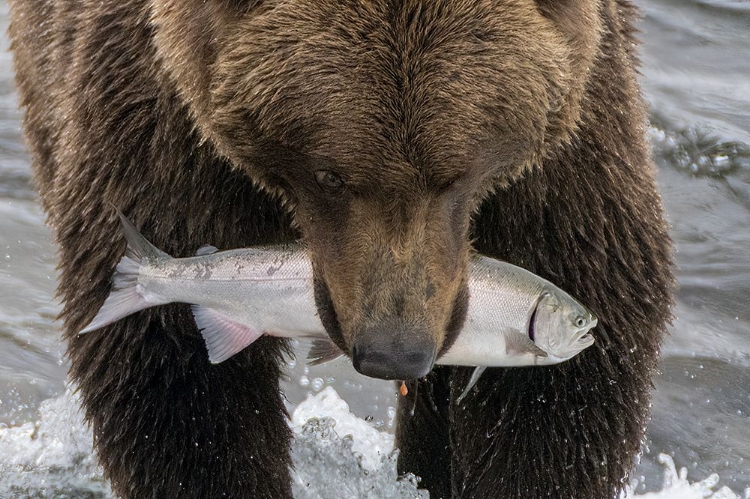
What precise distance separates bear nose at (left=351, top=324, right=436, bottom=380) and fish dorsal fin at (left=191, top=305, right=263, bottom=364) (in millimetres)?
632

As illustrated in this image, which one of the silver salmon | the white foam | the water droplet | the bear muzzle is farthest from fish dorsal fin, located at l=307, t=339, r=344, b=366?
the water droplet

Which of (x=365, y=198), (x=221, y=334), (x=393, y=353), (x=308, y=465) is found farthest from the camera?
(x=308, y=465)

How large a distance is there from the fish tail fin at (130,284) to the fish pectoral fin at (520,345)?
1.09 m

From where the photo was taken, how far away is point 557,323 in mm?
3623

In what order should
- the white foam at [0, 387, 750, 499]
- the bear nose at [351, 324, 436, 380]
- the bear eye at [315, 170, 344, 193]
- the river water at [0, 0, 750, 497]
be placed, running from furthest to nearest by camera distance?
1. the river water at [0, 0, 750, 497]
2. the white foam at [0, 387, 750, 499]
3. the bear eye at [315, 170, 344, 193]
4. the bear nose at [351, 324, 436, 380]

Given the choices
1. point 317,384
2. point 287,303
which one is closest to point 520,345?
point 287,303

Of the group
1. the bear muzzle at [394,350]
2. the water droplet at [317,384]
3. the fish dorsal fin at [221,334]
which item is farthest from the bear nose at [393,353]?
the water droplet at [317,384]

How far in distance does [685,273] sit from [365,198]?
4420mm

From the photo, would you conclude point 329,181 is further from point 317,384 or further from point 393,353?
point 317,384

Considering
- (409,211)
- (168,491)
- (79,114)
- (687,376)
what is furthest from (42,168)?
(687,376)

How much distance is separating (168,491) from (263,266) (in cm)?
107

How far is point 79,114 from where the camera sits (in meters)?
4.17

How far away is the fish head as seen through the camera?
3.62 metres

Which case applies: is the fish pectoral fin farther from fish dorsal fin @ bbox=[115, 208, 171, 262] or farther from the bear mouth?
fish dorsal fin @ bbox=[115, 208, 171, 262]
